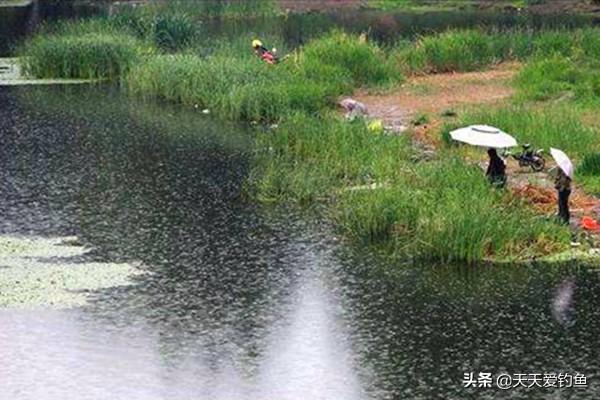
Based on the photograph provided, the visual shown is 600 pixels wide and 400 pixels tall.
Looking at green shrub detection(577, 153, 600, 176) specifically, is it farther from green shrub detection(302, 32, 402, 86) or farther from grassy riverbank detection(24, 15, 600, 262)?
green shrub detection(302, 32, 402, 86)

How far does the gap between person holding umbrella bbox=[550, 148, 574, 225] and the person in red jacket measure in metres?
17.3

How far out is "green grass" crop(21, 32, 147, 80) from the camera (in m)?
40.9

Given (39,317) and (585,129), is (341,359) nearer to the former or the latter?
(39,317)

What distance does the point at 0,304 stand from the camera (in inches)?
775

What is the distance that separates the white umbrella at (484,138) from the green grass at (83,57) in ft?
58.8

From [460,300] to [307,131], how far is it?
383 inches

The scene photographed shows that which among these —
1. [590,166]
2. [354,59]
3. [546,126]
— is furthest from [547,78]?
[590,166]

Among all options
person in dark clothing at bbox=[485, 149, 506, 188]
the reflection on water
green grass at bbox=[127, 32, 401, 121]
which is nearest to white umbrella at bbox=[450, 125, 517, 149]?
person in dark clothing at bbox=[485, 149, 506, 188]

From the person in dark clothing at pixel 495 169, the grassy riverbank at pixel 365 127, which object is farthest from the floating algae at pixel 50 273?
the person in dark clothing at pixel 495 169

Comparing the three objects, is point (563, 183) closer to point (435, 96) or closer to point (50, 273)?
point (50, 273)

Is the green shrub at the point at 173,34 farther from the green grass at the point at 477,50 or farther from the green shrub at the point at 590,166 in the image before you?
the green shrub at the point at 590,166

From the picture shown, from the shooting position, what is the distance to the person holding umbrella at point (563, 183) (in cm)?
2252

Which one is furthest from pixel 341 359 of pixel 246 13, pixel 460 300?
pixel 246 13

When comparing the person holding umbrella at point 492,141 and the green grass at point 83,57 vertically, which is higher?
the person holding umbrella at point 492,141
